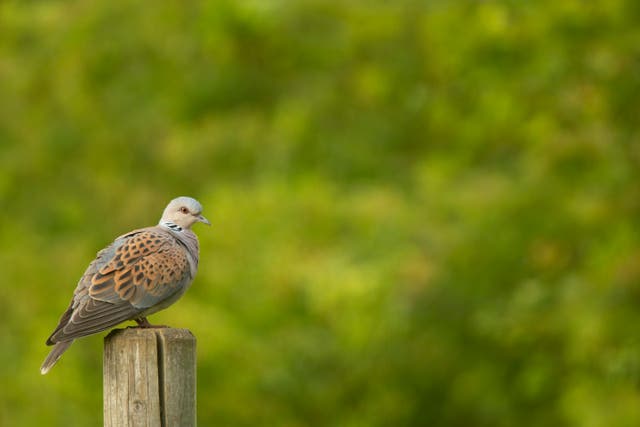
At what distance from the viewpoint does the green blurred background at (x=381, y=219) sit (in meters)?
9.91

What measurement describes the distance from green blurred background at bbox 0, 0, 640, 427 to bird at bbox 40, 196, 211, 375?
222 inches

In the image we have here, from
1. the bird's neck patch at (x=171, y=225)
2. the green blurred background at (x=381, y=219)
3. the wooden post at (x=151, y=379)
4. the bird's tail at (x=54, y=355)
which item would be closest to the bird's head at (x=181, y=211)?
the bird's neck patch at (x=171, y=225)

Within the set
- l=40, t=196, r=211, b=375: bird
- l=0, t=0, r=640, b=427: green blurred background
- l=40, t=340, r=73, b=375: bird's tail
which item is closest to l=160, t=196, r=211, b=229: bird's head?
l=40, t=196, r=211, b=375: bird

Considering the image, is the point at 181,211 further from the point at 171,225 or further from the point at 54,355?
the point at 54,355

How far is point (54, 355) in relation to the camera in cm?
407

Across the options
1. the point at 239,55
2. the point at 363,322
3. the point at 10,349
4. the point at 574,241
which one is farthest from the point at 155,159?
the point at 574,241

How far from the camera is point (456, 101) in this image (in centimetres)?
1189

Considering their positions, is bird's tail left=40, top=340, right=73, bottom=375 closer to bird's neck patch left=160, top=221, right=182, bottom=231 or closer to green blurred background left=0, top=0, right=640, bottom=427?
bird's neck patch left=160, top=221, right=182, bottom=231

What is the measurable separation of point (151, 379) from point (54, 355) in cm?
58

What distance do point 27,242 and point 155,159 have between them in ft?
5.82

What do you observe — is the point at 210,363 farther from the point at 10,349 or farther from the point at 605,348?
the point at 605,348

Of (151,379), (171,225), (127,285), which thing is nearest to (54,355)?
(127,285)

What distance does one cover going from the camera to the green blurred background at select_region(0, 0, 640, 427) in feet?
32.5

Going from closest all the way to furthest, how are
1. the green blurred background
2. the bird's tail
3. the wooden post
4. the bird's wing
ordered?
1. the wooden post
2. the bird's tail
3. the bird's wing
4. the green blurred background
